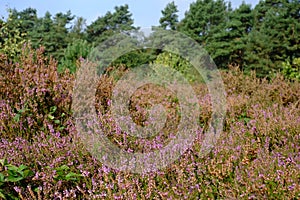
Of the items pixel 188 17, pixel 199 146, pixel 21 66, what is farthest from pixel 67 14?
pixel 199 146

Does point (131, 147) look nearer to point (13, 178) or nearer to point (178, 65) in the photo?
point (13, 178)

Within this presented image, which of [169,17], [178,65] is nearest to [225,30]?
[169,17]

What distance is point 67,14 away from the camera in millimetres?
30031

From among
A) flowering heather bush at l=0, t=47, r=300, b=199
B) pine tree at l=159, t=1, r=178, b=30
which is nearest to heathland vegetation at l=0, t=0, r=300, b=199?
flowering heather bush at l=0, t=47, r=300, b=199

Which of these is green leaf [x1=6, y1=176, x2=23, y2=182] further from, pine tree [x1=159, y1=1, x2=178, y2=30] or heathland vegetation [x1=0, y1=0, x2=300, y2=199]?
pine tree [x1=159, y1=1, x2=178, y2=30]

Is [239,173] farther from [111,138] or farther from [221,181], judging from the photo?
[111,138]

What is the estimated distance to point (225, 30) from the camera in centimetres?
2234

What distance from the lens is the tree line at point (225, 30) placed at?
63.8 feet

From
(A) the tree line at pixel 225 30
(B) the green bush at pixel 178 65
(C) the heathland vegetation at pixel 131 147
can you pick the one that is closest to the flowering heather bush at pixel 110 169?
(C) the heathland vegetation at pixel 131 147

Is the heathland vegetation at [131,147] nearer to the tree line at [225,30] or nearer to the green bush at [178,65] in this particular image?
the green bush at [178,65]

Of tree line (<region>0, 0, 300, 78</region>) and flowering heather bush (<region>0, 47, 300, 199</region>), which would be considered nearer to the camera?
flowering heather bush (<region>0, 47, 300, 199</region>)

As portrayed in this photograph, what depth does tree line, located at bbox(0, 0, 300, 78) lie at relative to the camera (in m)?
19.5

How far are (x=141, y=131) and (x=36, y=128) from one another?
1042mm

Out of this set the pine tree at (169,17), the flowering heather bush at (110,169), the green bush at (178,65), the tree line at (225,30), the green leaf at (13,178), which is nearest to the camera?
the green leaf at (13,178)
